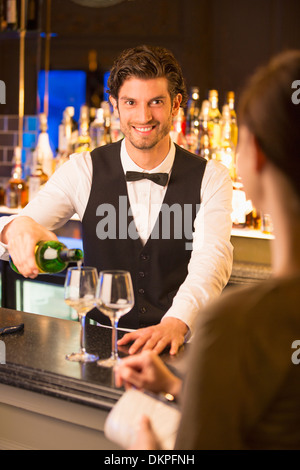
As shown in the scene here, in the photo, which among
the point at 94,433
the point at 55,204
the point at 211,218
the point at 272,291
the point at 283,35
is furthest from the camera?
the point at 283,35

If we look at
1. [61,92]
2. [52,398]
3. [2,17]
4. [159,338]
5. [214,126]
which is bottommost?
[52,398]

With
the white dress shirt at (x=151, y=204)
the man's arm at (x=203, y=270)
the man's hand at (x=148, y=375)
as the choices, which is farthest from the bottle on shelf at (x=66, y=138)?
the man's hand at (x=148, y=375)

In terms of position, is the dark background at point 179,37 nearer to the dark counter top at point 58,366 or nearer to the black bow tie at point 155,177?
the black bow tie at point 155,177

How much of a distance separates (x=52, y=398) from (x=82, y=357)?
14 centimetres

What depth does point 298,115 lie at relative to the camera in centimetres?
80

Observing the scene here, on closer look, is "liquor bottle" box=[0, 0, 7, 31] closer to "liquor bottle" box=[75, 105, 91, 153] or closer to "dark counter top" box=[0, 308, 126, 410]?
"liquor bottle" box=[75, 105, 91, 153]

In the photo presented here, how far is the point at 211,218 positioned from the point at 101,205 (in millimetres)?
430

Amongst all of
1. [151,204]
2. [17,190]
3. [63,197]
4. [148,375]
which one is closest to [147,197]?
[151,204]

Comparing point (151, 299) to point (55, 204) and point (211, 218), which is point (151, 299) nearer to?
point (211, 218)

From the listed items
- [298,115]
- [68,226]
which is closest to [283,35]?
[68,226]

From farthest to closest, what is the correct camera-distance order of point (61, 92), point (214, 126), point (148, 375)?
point (61, 92), point (214, 126), point (148, 375)

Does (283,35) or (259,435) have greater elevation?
(283,35)

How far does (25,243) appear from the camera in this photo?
67.6 inches

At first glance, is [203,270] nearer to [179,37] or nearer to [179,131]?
[179,131]
